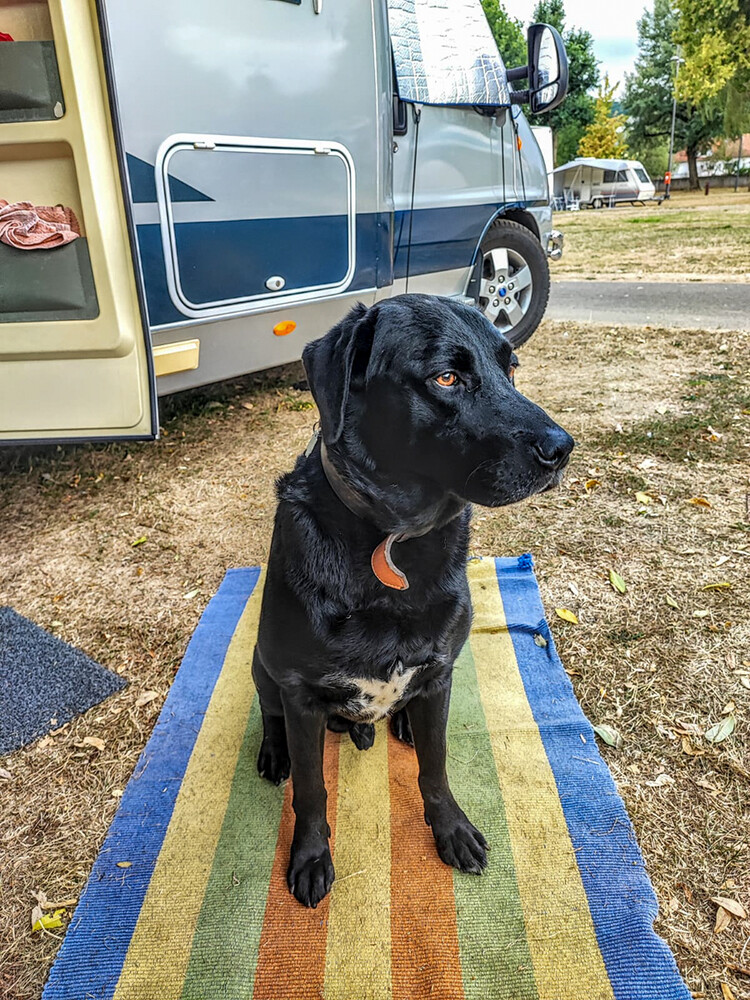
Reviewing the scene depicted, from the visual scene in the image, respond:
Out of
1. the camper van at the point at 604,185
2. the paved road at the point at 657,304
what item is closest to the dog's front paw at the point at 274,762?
the paved road at the point at 657,304

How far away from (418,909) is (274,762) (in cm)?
59

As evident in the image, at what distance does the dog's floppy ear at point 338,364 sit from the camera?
149 cm

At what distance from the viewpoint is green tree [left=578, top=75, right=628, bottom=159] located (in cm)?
4984

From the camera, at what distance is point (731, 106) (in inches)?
1133

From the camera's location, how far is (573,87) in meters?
47.3

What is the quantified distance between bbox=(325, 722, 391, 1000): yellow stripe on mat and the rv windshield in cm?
417

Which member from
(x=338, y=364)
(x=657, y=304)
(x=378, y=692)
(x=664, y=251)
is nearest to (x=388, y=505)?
(x=338, y=364)

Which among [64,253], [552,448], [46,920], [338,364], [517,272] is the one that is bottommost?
[46,920]

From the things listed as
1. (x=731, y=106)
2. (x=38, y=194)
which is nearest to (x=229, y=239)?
(x=38, y=194)

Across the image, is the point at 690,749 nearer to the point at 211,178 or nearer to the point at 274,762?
the point at 274,762

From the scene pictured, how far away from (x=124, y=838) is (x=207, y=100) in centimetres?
318

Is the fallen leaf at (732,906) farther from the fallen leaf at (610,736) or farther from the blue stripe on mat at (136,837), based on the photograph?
the blue stripe on mat at (136,837)

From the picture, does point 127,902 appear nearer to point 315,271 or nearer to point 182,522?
point 182,522

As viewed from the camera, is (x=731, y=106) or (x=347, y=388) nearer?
(x=347, y=388)
